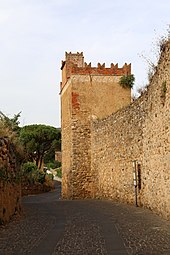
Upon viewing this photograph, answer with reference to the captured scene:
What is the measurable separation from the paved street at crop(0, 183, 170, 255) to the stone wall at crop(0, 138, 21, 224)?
1.32ft

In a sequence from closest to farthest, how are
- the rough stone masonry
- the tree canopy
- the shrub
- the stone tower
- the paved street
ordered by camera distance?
the paved street → the rough stone masonry → the stone tower → the shrub → the tree canopy

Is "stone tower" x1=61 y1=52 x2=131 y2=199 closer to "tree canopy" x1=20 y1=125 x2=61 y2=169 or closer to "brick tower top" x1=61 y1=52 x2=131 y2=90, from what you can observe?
"brick tower top" x1=61 y1=52 x2=131 y2=90

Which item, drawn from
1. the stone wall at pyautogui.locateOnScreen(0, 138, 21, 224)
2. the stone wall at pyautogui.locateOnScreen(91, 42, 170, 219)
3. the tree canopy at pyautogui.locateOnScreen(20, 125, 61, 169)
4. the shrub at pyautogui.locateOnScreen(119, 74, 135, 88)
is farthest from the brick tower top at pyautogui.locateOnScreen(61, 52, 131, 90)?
the tree canopy at pyautogui.locateOnScreen(20, 125, 61, 169)

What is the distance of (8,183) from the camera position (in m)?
11.5

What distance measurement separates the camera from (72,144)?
22.9 meters

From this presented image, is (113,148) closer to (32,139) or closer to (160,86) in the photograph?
(160,86)

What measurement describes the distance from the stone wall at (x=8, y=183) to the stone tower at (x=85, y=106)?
31.5 feet

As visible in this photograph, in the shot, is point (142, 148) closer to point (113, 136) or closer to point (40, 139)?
point (113, 136)

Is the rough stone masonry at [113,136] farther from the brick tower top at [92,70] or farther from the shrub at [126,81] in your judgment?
the shrub at [126,81]

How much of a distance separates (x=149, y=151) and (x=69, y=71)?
12.5 m

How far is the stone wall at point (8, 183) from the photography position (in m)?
10.5

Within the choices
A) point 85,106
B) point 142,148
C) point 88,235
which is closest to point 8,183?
point 88,235

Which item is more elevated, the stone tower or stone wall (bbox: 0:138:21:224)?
the stone tower

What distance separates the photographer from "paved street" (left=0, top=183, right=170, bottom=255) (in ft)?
22.8
